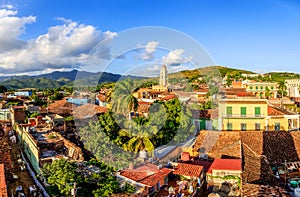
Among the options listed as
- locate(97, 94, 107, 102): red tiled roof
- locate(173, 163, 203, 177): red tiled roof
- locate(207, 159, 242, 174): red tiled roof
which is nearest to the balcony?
locate(97, 94, 107, 102): red tiled roof

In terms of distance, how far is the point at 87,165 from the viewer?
1036 centimetres

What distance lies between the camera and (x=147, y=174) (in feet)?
32.1

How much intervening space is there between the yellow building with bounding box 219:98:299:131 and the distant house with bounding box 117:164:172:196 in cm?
940

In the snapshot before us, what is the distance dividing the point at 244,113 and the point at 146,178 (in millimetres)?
10947

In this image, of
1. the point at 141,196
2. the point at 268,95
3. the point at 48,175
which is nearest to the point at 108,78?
the point at 48,175

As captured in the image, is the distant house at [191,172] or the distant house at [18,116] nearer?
the distant house at [191,172]

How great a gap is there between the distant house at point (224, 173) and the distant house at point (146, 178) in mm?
1430

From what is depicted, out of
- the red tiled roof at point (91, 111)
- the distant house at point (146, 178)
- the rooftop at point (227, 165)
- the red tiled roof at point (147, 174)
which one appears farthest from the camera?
the red tiled roof at point (91, 111)

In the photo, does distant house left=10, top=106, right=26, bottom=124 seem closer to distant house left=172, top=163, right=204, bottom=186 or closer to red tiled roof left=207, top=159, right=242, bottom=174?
distant house left=172, top=163, right=204, bottom=186

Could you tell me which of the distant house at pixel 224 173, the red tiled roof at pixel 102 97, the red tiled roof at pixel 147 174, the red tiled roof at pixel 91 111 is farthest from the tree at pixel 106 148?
the red tiled roof at pixel 102 97

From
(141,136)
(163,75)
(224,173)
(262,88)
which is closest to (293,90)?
(262,88)

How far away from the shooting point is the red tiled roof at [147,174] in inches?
361

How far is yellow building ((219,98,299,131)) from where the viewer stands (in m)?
18.3

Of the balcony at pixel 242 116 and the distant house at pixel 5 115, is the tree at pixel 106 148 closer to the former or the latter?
the balcony at pixel 242 116
